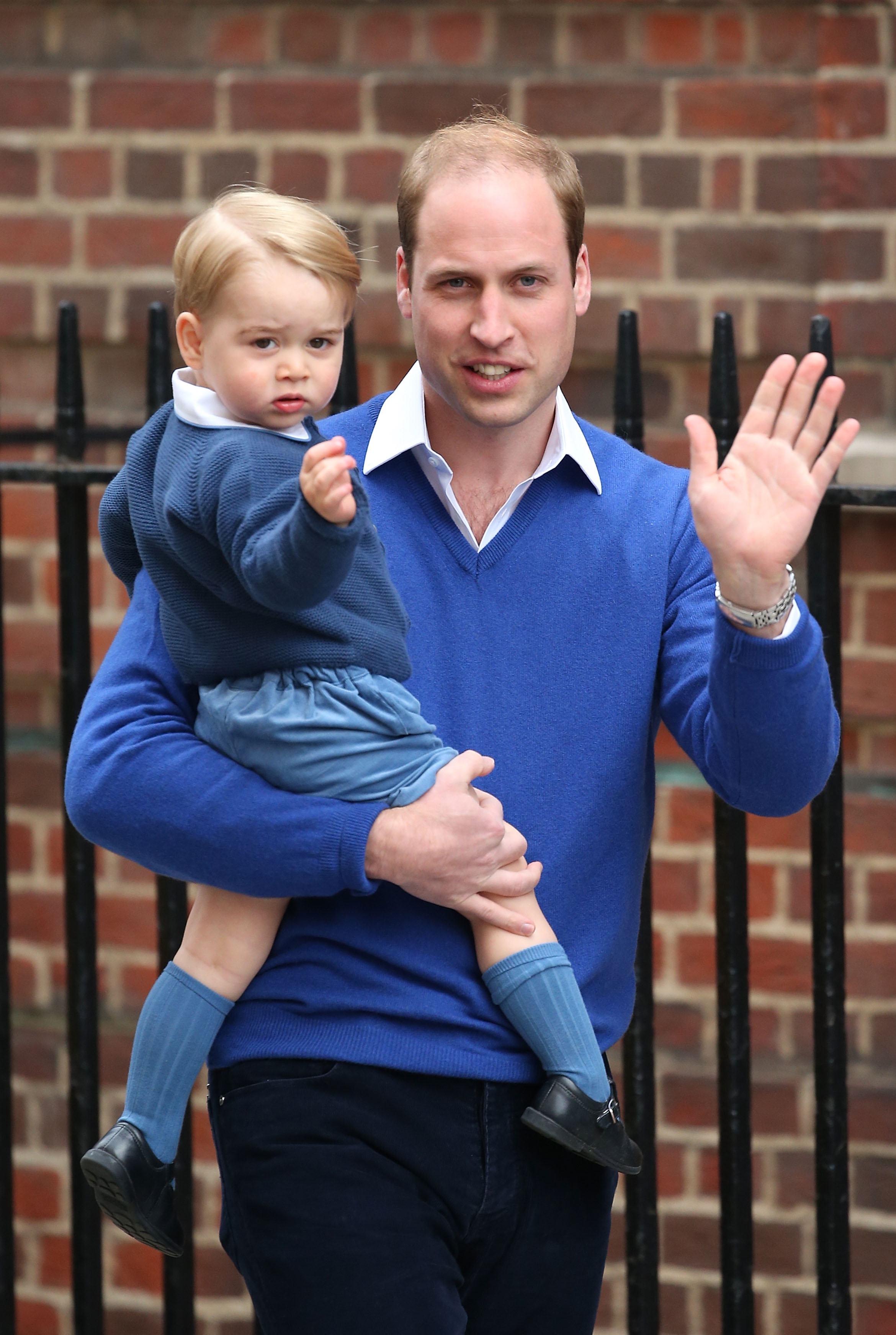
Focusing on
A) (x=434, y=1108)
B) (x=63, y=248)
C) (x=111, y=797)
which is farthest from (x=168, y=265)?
(x=434, y=1108)

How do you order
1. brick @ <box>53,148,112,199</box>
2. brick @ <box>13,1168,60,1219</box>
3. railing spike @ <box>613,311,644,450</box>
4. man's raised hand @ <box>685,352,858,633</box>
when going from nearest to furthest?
man's raised hand @ <box>685,352,858,633</box>
railing spike @ <box>613,311,644,450</box>
brick @ <box>53,148,112,199</box>
brick @ <box>13,1168,60,1219</box>

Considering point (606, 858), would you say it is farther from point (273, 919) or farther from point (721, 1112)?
point (721, 1112)

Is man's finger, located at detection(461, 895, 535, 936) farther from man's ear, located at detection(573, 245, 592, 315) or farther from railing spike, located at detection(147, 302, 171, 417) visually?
railing spike, located at detection(147, 302, 171, 417)

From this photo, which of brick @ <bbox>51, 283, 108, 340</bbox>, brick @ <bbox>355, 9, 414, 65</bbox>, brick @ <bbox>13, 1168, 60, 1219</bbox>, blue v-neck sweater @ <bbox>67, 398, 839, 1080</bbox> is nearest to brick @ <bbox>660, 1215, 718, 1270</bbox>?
brick @ <bbox>13, 1168, 60, 1219</bbox>

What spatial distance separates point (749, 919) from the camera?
3.20 metres

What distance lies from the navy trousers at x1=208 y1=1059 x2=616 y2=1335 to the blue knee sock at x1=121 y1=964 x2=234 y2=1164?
0.05 m

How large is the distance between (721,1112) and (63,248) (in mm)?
2194

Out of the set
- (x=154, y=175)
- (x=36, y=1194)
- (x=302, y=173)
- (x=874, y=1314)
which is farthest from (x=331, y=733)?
(x=36, y=1194)

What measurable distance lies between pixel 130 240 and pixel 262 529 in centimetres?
194

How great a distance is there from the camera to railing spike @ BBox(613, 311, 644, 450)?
2371 millimetres

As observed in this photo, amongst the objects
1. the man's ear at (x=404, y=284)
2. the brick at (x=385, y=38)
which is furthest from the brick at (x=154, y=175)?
the man's ear at (x=404, y=284)

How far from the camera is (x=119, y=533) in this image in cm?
Answer: 199

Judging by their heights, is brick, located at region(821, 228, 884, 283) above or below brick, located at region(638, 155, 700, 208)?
below

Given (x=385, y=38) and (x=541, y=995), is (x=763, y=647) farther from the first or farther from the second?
(x=385, y=38)
